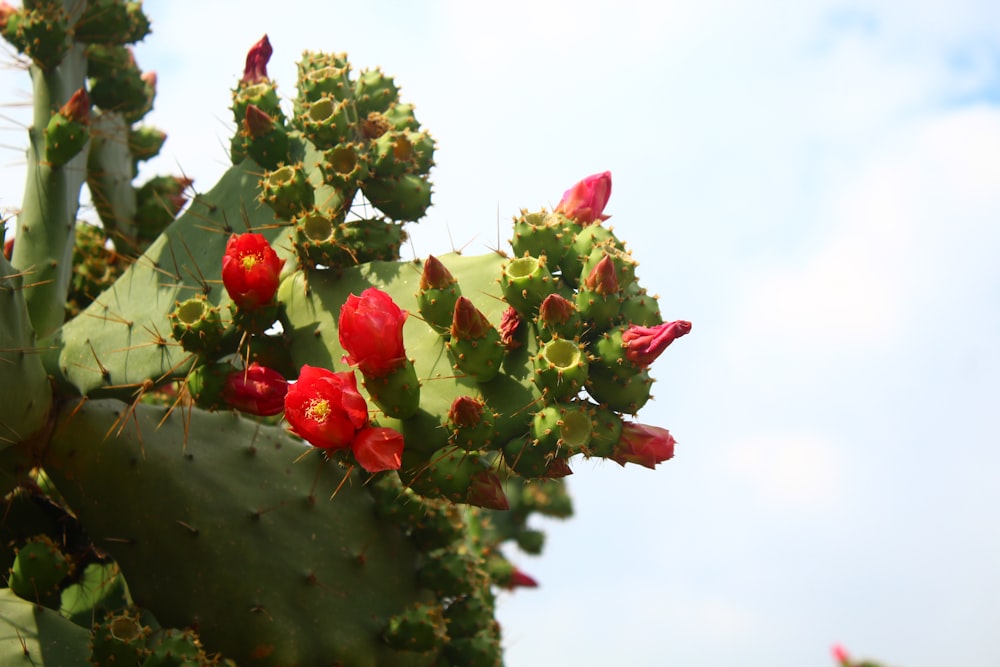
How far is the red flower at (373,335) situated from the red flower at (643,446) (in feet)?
1.62

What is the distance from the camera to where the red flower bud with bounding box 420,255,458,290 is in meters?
2.28

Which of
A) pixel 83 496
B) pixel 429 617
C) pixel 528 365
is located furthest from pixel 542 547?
pixel 528 365

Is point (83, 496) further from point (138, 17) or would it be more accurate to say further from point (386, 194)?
point (138, 17)

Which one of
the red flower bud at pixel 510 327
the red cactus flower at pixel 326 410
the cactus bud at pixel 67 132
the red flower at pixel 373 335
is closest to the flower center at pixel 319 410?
the red cactus flower at pixel 326 410

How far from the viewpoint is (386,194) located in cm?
277

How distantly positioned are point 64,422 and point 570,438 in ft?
4.93

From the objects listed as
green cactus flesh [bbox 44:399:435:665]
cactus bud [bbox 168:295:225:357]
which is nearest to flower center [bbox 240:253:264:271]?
cactus bud [bbox 168:295:225:357]

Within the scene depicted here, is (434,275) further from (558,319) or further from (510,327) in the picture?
(558,319)

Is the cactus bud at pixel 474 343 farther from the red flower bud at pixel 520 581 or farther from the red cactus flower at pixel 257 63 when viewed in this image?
the red flower bud at pixel 520 581

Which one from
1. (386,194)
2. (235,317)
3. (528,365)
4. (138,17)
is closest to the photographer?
(528,365)

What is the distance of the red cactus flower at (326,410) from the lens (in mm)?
2217

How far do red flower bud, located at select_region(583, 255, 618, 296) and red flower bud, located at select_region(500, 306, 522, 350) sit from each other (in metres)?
0.19

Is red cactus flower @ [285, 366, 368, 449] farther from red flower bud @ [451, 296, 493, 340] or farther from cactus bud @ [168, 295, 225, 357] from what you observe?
cactus bud @ [168, 295, 225, 357]

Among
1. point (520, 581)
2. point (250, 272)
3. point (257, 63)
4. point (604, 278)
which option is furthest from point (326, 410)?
point (520, 581)
